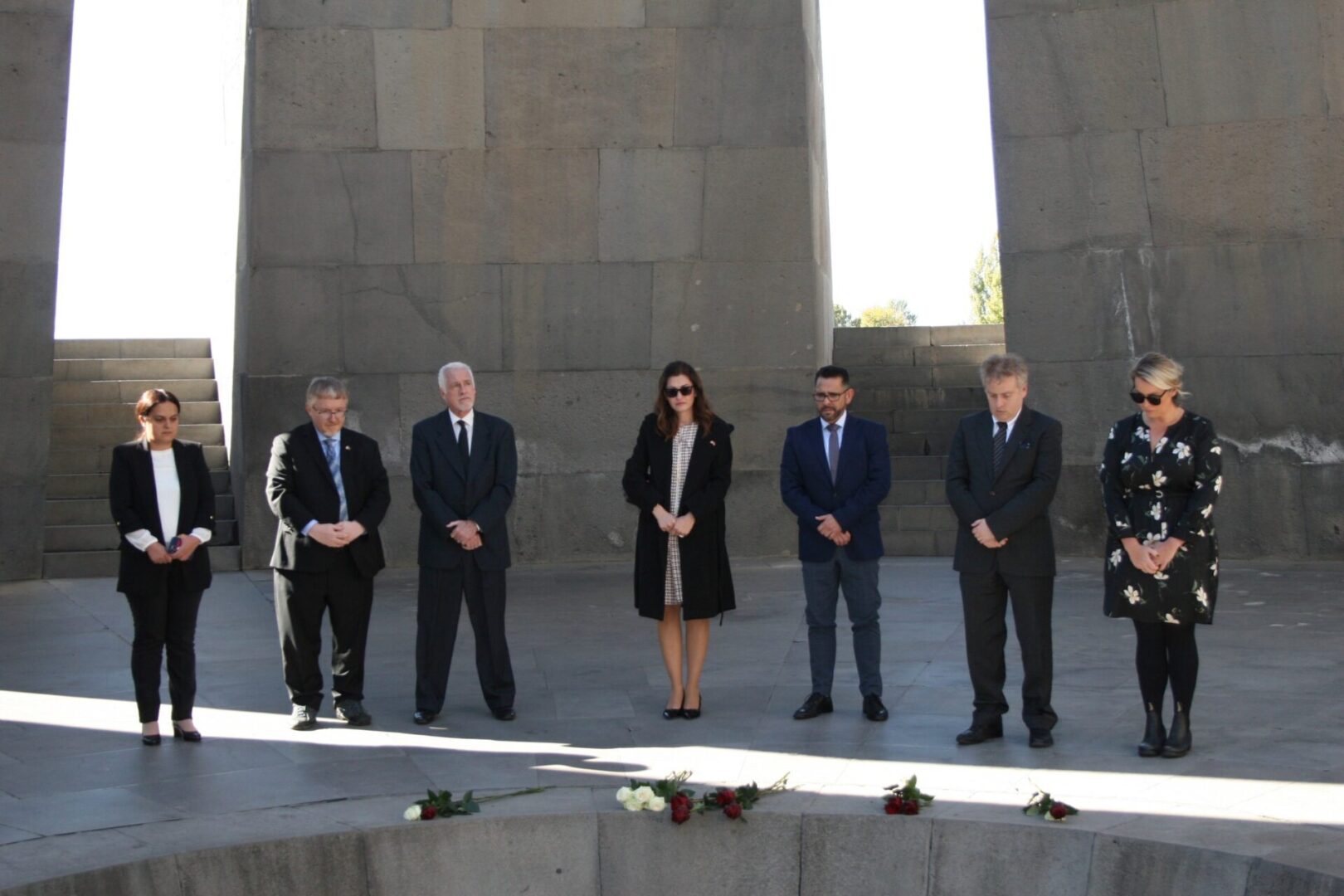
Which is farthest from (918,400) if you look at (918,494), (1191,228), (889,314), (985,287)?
(889,314)

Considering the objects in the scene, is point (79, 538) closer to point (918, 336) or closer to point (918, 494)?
point (918, 494)

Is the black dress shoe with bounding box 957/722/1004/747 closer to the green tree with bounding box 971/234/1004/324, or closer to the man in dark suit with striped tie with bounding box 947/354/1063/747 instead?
the man in dark suit with striped tie with bounding box 947/354/1063/747

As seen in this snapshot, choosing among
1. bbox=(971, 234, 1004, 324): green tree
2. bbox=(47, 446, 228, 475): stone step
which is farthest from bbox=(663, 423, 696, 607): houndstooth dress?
bbox=(971, 234, 1004, 324): green tree

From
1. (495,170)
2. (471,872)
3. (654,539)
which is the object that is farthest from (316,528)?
(495,170)

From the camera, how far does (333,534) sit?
24.2 feet

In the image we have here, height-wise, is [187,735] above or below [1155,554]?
below

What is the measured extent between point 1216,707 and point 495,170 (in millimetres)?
8129

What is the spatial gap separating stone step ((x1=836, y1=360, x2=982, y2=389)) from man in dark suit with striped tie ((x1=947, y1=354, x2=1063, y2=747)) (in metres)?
8.22

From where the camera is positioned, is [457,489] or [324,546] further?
[457,489]

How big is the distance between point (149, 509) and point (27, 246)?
6.46 meters

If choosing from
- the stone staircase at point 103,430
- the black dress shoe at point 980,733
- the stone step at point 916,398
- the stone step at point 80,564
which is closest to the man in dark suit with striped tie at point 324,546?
the black dress shoe at point 980,733

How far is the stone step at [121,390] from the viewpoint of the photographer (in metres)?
14.5

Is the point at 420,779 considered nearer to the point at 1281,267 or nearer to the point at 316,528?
the point at 316,528

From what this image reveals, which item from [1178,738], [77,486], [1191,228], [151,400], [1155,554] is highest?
[1191,228]
